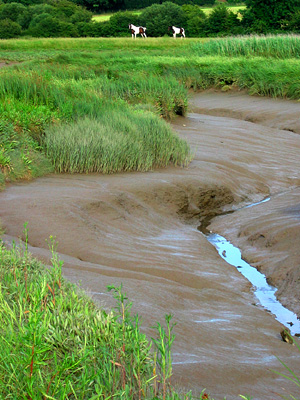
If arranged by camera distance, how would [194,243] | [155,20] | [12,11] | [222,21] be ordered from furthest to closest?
1. [12,11]
2. [155,20]
3. [222,21]
4. [194,243]

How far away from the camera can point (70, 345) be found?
2.99 metres

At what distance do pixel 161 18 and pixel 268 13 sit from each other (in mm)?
13273

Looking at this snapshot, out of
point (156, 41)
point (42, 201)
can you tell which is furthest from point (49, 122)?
point (156, 41)

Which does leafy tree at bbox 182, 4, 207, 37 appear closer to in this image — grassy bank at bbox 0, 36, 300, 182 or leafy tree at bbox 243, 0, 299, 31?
leafy tree at bbox 243, 0, 299, 31

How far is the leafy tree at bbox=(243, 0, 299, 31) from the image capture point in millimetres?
46312

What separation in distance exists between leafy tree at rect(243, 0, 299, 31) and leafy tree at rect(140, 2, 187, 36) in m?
10.9

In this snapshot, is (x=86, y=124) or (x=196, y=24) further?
(x=196, y=24)

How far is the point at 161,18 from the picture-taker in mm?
57406

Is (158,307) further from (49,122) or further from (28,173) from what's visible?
(49,122)

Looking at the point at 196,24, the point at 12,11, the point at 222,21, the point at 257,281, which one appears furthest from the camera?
the point at 12,11

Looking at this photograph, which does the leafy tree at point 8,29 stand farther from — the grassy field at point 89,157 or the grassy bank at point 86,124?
the grassy bank at point 86,124

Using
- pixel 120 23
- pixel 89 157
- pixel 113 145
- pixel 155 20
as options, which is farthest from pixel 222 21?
pixel 89 157

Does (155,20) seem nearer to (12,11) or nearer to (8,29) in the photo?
(8,29)

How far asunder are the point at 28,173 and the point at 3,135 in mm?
816
